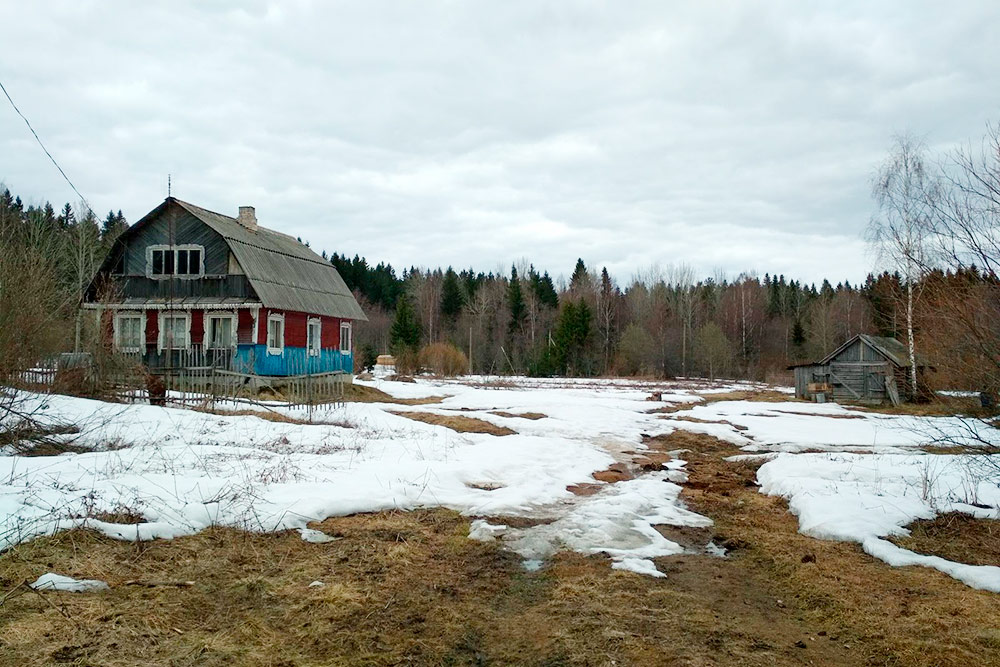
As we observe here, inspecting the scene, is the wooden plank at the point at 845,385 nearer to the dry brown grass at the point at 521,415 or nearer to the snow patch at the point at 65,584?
the dry brown grass at the point at 521,415

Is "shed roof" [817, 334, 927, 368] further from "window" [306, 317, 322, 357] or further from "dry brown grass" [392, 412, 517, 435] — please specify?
"window" [306, 317, 322, 357]

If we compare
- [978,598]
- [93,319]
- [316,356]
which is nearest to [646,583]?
[978,598]

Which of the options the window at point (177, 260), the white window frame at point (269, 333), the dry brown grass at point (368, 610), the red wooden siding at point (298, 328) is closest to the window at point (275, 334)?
the white window frame at point (269, 333)

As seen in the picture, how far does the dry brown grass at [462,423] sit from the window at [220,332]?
29.7 feet

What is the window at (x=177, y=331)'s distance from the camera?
25797 mm

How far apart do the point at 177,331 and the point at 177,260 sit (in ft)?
8.83

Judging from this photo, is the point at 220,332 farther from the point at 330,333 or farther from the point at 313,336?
the point at 330,333

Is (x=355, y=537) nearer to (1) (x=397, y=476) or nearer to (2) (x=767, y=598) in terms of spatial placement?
(1) (x=397, y=476)

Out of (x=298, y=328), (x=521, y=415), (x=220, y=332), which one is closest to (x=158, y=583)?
(x=521, y=415)

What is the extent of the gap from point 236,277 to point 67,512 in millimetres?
20150

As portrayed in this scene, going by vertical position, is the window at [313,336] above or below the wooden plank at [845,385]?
above

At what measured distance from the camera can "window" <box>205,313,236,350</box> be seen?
83.8 ft

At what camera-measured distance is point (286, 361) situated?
2702 centimetres

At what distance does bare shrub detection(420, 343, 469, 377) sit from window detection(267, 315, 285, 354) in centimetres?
2286
